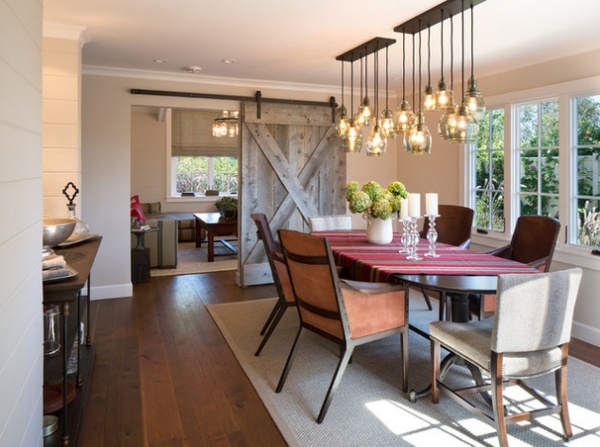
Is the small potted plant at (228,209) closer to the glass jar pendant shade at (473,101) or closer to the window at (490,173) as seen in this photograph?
the window at (490,173)

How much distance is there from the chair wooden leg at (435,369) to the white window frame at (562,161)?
2.03m

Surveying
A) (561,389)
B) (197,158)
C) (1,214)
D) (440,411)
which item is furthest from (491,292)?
(197,158)

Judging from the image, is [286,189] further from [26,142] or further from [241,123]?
[26,142]

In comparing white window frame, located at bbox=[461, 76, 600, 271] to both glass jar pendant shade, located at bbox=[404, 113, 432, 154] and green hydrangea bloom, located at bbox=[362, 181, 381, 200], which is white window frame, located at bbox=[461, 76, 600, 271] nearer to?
glass jar pendant shade, located at bbox=[404, 113, 432, 154]

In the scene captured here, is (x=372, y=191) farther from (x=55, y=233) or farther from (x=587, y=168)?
(x=55, y=233)

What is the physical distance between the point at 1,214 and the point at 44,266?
881mm

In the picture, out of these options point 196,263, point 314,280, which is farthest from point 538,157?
point 196,263

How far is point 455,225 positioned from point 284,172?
2240 mm

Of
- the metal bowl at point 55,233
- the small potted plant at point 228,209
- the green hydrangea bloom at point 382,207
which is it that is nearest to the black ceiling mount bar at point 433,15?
the green hydrangea bloom at point 382,207

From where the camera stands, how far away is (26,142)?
1.47 metres

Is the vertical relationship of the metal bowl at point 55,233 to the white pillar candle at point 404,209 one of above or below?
below

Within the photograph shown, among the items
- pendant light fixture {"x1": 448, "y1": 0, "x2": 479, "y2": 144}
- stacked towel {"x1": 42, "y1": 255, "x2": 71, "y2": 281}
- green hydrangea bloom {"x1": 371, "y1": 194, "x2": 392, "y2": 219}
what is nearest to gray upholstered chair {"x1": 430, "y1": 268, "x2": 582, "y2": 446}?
pendant light fixture {"x1": 448, "y1": 0, "x2": 479, "y2": 144}

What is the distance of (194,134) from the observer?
31.7 feet

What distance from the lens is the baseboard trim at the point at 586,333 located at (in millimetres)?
3670
